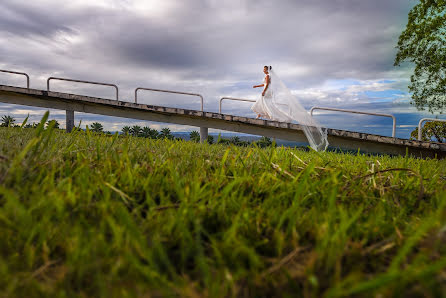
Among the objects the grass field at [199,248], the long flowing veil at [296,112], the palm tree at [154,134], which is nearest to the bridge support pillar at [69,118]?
the palm tree at [154,134]

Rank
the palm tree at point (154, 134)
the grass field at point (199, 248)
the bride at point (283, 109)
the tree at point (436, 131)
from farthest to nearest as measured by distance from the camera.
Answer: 1. the palm tree at point (154, 134)
2. the tree at point (436, 131)
3. the bride at point (283, 109)
4. the grass field at point (199, 248)

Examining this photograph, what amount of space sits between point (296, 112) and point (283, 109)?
3.36 ft

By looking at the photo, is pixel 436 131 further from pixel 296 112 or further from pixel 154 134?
pixel 154 134

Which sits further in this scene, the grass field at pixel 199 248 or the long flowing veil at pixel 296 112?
the long flowing veil at pixel 296 112

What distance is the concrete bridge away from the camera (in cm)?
1309

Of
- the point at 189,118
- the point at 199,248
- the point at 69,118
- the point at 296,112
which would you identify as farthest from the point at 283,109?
the point at 199,248

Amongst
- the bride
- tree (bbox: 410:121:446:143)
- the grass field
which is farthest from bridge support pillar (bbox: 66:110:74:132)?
tree (bbox: 410:121:446:143)

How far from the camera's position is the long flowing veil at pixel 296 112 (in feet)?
42.7

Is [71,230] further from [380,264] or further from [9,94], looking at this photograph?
[9,94]

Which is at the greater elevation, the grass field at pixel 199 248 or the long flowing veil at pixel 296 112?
the long flowing veil at pixel 296 112

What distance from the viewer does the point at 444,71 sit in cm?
2131

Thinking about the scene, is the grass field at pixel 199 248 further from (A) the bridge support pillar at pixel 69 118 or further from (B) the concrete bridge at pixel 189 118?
(A) the bridge support pillar at pixel 69 118

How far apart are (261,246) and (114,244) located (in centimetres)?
50

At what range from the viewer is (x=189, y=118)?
15.6 meters
